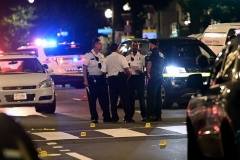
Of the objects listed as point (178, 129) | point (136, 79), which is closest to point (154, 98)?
point (136, 79)

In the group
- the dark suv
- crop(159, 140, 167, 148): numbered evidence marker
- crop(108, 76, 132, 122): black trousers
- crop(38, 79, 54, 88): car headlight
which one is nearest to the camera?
crop(159, 140, 167, 148): numbered evidence marker

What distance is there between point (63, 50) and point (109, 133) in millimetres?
13781

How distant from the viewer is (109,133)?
14.3 m

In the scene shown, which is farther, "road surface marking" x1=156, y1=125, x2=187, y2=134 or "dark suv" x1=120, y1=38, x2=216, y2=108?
"dark suv" x1=120, y1=38, x2=216, y2=108

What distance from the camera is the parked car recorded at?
7.23 metres

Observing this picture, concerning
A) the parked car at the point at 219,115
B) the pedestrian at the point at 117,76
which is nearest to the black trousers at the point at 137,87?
the pedestrian at the point at 117,76

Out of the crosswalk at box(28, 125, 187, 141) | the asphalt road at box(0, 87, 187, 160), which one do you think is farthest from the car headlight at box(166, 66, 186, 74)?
the crosswalk at box(28, 125, 187, 141)

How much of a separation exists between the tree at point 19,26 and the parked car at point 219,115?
40.6 m

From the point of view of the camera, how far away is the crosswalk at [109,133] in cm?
1390

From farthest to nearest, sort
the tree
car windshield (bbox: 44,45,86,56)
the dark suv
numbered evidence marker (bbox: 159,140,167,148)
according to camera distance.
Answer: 1. the tree
2. car windshield (bbox: 44,45,86,56)
3. the dark suv
4. numbered evidence marker (bbox: 159,140,167,148)

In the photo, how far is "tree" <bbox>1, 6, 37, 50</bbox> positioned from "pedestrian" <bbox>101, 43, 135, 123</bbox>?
32.9 m

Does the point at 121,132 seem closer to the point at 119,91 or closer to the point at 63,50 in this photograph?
the point at 119,91

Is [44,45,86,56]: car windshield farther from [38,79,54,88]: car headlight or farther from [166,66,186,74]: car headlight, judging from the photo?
[166,66,186,74]: car headlight

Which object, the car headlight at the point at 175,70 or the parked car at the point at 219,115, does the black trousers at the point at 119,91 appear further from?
the parked car at the point at 219,115
